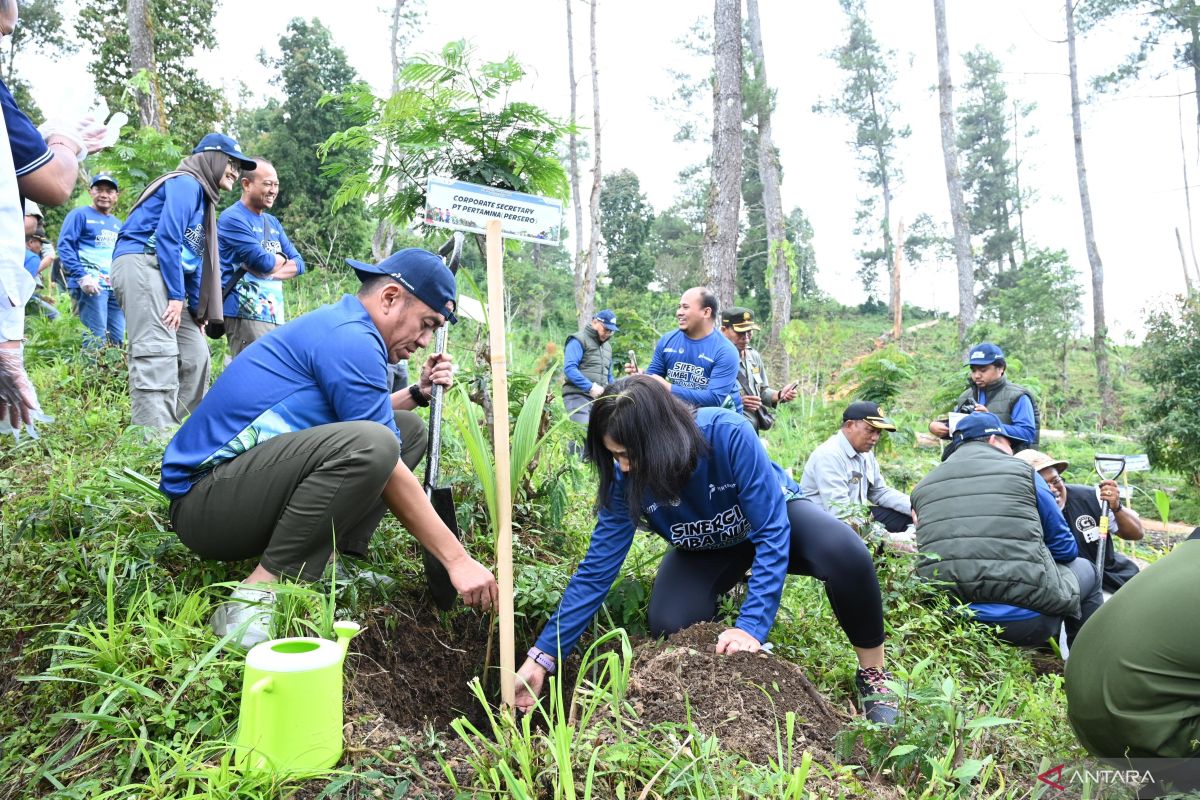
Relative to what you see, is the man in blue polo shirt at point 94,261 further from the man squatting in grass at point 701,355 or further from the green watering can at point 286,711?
the green watering can at point 286,711

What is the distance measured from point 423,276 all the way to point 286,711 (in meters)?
1.34

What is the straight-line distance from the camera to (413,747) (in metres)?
2.03

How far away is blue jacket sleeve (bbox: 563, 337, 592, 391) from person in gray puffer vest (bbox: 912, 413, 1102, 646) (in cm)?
376

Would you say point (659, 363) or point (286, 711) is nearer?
point (286, 711)

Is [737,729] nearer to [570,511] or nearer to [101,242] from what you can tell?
[570,511]

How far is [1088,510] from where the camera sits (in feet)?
15.4

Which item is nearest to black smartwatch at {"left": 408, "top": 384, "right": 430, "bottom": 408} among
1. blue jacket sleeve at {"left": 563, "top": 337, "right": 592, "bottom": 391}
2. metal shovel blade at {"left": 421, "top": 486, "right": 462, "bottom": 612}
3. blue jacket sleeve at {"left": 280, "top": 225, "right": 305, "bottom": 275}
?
metal shovel blade at {"left": 421, "top": 486, "right": 462, "bottom": 612}

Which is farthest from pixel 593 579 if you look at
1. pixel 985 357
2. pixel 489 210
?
pixel 985 357

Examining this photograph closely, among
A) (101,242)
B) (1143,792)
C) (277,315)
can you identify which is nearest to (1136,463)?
(1143,792)

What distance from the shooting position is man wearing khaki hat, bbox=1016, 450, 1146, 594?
4.45 metres

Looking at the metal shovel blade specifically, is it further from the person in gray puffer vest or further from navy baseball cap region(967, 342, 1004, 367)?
navy baseball cap region(967, 342, 1004, 367)

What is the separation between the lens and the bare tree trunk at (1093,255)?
58.6 feet

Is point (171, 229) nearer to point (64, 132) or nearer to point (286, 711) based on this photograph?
point (64, 132)

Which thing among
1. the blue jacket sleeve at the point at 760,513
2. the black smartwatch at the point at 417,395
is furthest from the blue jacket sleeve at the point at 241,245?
the blue jacket sleeve at the point at 760,513
